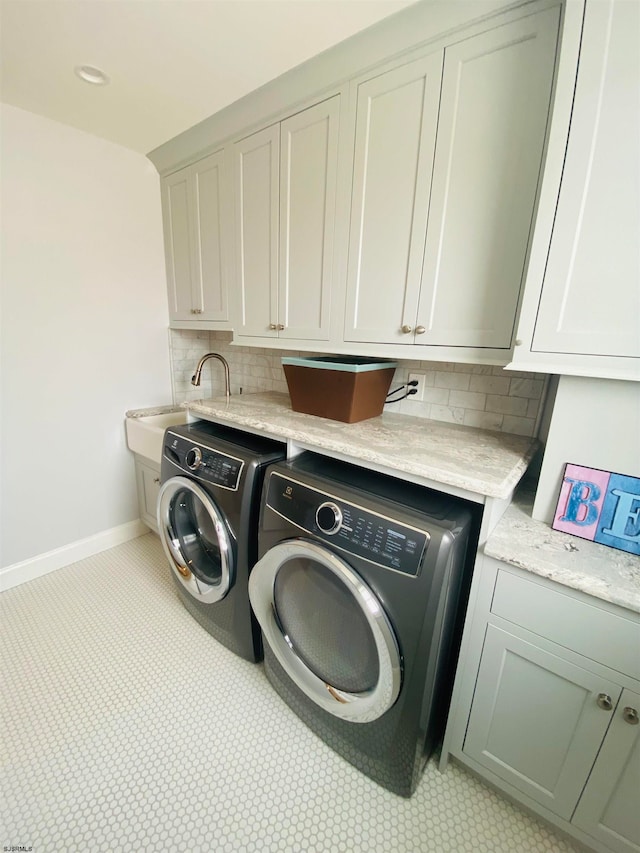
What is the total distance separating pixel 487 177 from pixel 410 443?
868 mm

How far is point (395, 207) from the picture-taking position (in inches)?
48.6

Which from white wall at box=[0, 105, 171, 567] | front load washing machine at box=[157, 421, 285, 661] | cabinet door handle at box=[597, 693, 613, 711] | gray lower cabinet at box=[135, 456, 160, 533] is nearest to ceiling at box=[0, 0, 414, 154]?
white wall at box=[0, 105, 171, 567]

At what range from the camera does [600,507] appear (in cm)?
94

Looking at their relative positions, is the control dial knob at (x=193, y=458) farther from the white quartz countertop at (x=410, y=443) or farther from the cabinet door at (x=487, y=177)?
the cabinet door at (x=487, y=177)

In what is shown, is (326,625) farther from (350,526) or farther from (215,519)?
(215,519)

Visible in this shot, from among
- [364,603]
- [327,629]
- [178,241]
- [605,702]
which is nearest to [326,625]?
[327,629]

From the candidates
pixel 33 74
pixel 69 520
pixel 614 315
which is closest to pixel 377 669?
pixel 614 315

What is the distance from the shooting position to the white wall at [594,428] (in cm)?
88

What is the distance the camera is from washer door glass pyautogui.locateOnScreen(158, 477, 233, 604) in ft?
5.02

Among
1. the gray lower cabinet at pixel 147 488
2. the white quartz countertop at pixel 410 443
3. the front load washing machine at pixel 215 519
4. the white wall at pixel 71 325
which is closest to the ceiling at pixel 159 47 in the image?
the white wall at pixel 71 325

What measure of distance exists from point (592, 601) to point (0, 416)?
257 cm

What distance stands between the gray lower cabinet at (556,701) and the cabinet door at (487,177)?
764 mm

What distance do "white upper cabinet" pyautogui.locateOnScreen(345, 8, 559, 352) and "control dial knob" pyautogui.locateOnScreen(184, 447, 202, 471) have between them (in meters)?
0.86

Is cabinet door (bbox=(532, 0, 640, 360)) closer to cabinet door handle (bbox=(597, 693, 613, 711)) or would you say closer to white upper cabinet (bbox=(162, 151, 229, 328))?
cabinet door handle (bbox=(597, 693, 613, 711))
